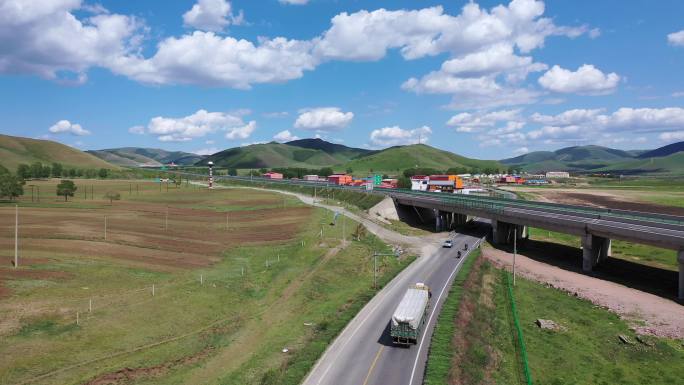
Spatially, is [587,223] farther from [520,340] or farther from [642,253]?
[520,340]

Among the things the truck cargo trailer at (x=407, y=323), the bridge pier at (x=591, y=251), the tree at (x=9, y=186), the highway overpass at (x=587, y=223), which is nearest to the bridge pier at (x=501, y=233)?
the highway overpass at (x=587, y=223)

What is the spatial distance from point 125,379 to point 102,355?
17.7 ft

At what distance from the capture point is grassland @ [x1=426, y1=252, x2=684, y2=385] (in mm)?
38000

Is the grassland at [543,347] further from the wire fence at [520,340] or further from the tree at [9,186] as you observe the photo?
the tree at [9,186]

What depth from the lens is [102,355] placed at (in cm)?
3938

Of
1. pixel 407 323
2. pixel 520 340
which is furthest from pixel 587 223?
pixel 407 323

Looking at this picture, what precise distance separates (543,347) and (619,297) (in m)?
22.4

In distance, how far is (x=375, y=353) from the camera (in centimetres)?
3856

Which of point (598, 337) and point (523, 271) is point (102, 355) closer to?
point (598, 337)

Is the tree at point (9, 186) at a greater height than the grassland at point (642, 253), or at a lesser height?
greater

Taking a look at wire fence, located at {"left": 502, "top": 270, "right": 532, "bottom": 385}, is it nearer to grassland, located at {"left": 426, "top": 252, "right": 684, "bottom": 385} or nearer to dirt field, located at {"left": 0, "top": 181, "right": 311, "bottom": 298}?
grassland, located at {"left": 426, "top": 252, "right": 684, "bottom": 385}

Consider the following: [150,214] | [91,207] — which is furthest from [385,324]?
[91,207]

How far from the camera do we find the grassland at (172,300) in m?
37.7

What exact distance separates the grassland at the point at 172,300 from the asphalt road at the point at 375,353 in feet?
4.92
